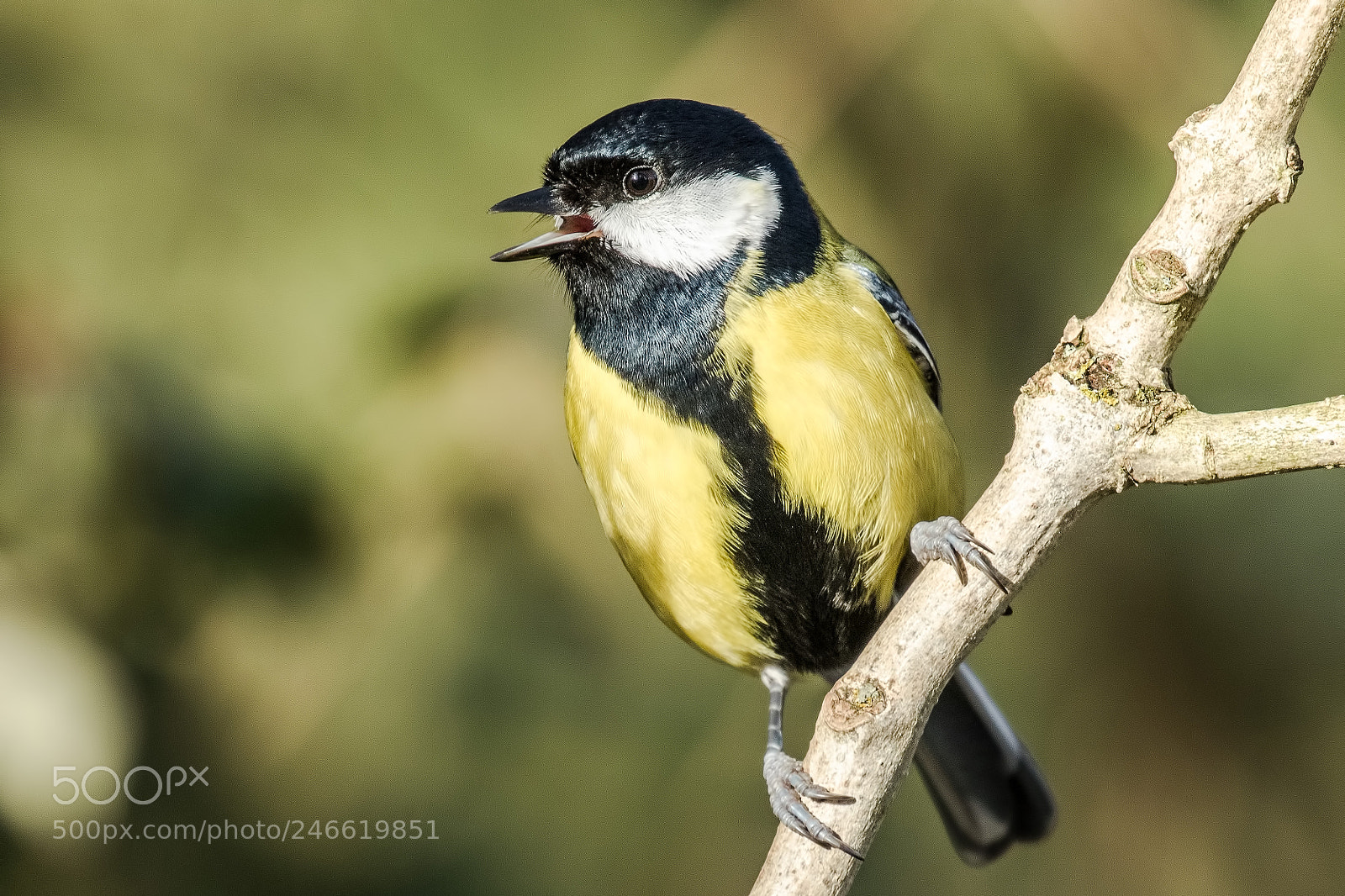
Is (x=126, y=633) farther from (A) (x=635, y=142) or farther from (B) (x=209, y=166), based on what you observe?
(A) (x=635, y=142)

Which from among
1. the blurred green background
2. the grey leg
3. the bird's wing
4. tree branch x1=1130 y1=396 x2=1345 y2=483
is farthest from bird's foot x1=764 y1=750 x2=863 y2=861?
the blurred green background

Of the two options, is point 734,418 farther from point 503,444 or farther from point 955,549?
point 503,444

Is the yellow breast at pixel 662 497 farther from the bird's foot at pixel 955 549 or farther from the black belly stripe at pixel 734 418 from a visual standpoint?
the bird's foot at pixel 955 549

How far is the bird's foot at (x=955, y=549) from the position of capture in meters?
1.50

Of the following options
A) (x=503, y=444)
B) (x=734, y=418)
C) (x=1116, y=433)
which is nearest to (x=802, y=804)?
(x=734, y=418)

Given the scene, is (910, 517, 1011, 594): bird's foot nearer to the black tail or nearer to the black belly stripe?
the black belly stripe

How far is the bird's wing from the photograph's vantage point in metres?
2.02

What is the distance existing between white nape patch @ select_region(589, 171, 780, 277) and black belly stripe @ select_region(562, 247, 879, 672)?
4 centimetres

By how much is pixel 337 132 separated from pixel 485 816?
59.3 inches

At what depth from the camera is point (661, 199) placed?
1.93 metres
